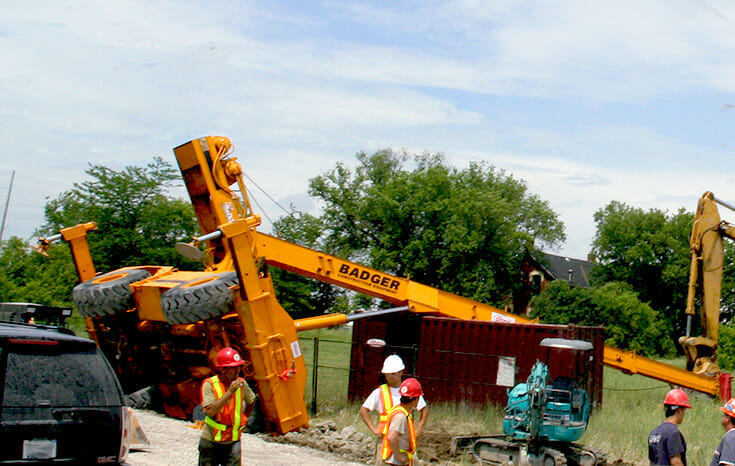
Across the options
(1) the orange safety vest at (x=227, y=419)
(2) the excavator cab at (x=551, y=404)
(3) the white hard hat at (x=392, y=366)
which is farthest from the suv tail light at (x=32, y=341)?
(2) the excavator cab at (x=551, y=404)

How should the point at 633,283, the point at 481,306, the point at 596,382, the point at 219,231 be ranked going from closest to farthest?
1. the point at 219,231
2. the point at 596,382
3. the point at 481,306
4. the point at 633,283

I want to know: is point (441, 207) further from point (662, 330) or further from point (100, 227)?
point (100, 227)

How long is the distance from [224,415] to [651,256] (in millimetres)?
70808

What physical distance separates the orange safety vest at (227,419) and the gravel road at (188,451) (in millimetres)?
3772

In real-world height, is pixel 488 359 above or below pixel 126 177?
below

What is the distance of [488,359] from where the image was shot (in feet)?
56.8

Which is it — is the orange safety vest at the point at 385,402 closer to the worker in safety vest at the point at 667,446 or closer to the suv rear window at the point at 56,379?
the worker in safety vest at the point at 667,446

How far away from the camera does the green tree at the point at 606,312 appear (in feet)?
176

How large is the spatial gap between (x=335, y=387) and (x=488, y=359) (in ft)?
16.7

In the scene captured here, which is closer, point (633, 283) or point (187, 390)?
point (187, 390)

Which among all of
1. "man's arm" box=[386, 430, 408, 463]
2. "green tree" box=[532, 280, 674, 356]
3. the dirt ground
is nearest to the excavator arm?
the dirt ground

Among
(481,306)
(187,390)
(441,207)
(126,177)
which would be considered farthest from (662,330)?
(187,390)

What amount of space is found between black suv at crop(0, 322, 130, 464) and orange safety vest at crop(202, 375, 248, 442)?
0.91 meters

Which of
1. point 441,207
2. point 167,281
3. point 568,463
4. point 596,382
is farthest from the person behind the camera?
point 441,207
